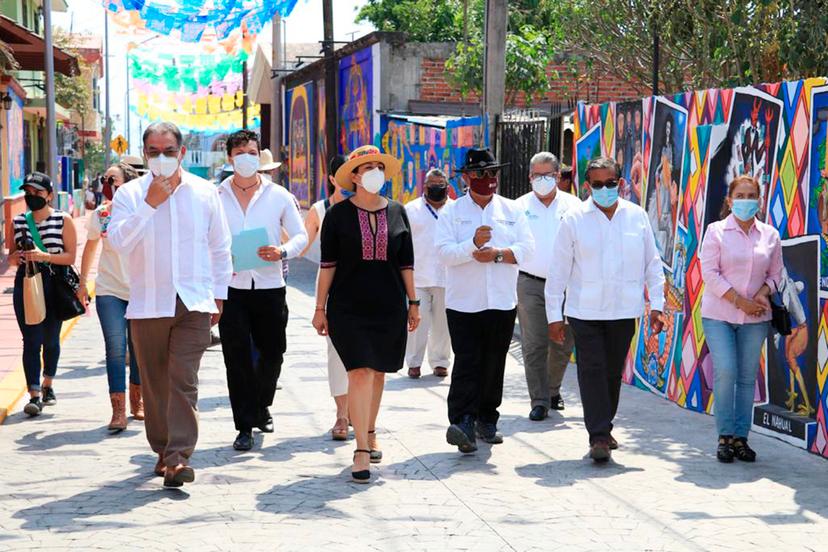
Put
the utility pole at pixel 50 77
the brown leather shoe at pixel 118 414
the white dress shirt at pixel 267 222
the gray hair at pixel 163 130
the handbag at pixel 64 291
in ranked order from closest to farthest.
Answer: the gray hair at pixel 163 130
the white dress shirt at pixel 267 222
the brown leather shoe at pixel 118 414
the handbag at pixel 64 291
the utility pole at pixel 50 77

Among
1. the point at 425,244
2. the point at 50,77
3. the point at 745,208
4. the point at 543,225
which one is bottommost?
the point at 425,244

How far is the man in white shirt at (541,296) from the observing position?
9.70 m

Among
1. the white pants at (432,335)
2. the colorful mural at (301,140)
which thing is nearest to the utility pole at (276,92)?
the colorful mural at (301,140)

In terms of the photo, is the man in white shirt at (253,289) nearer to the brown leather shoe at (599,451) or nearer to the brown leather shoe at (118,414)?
the brown leather shoe at (118,414)

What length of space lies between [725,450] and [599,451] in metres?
0.80

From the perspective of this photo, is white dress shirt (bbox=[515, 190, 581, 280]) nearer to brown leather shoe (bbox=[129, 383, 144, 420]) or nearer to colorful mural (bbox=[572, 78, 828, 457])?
colorful mural (bbox=[572, 78, 828, 457])

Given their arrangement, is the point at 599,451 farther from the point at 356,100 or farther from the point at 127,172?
the point at 356,100

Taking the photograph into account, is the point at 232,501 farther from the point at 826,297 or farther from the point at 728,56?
the point at 728,56

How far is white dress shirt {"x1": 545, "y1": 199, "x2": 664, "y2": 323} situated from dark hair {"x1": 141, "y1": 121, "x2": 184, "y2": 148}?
2.54 meters

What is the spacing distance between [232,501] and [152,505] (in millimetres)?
414

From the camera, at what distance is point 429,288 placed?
12203mm

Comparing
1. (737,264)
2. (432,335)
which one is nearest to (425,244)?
(432,335)

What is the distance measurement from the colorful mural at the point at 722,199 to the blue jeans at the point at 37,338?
4829 mm

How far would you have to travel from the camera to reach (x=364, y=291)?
7.63 metres
